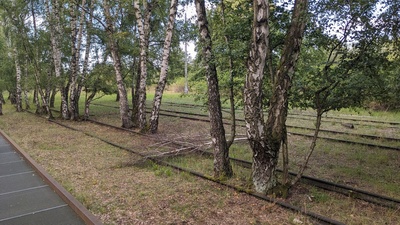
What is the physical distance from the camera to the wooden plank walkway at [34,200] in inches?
185

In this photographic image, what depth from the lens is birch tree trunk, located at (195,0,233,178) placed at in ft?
19.7

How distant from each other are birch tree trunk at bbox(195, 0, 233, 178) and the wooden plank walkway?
2.76 meters

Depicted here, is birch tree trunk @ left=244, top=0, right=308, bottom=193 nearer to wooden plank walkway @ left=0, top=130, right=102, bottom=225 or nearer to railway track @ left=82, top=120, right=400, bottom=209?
railway track @ left=82, top=120, right=400, bottom=209

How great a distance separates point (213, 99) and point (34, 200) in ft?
12.9

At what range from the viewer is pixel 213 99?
612 centimetres

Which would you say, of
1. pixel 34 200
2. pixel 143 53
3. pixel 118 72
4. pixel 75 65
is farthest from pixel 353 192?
pixel 75 65

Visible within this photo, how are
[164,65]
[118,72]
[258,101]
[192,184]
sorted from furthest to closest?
[118,72] → [164,65] → [192,184] → [258,101]

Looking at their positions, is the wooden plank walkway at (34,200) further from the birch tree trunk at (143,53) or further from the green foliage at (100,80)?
the green foliage at (100,80)

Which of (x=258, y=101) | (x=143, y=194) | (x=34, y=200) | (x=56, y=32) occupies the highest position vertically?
(x=56, y=32)

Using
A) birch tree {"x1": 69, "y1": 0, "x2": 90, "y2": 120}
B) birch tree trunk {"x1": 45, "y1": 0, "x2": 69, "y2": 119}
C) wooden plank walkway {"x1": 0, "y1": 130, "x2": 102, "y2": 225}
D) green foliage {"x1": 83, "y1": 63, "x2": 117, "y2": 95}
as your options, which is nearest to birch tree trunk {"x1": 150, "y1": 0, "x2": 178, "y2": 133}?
wooden plank walkway {"x1": 0, "y1": 130, "x2": 102, "y2": 225}

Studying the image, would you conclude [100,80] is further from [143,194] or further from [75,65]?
[143,194]

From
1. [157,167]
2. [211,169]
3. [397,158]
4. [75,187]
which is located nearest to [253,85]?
[211,169]

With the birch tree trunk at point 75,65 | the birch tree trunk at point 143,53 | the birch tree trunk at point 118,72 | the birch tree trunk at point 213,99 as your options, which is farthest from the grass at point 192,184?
the birch tree trunk at point 75,65

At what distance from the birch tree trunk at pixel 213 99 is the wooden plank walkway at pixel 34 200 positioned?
2.76 metres
